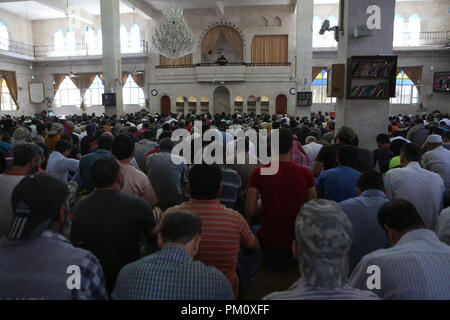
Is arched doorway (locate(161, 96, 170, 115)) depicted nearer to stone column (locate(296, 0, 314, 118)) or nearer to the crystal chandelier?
the crystal chandelier

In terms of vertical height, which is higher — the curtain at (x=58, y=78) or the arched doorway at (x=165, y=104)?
the curtain at (x=58, y=78)

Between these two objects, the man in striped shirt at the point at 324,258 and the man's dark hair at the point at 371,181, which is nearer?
the man in striped shirt at the point at 324,258

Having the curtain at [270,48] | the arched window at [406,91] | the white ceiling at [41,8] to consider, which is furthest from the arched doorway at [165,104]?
the arched window at [406,91]

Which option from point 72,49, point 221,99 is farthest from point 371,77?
point 72,49

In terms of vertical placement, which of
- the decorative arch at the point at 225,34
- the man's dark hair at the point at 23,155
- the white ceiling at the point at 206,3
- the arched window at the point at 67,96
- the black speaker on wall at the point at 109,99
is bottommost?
the man's dark hair at the point at 23,155

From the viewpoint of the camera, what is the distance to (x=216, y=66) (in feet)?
62.8

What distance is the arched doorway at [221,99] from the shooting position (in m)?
20.7

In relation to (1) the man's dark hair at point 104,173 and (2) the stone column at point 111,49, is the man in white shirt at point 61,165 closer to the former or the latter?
(1) the man's dark hair at point 104,173

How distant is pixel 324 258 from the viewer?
1.13 metres

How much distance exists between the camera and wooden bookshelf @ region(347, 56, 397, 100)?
17.5ft

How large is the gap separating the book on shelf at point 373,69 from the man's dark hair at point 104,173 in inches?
181

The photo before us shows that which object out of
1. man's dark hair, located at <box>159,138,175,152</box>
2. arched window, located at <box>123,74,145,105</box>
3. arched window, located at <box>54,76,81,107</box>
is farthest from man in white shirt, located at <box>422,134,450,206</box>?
arched window, located at <box>54,76,81,107</box>

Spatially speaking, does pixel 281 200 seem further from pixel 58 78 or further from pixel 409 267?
pixel 58 78
